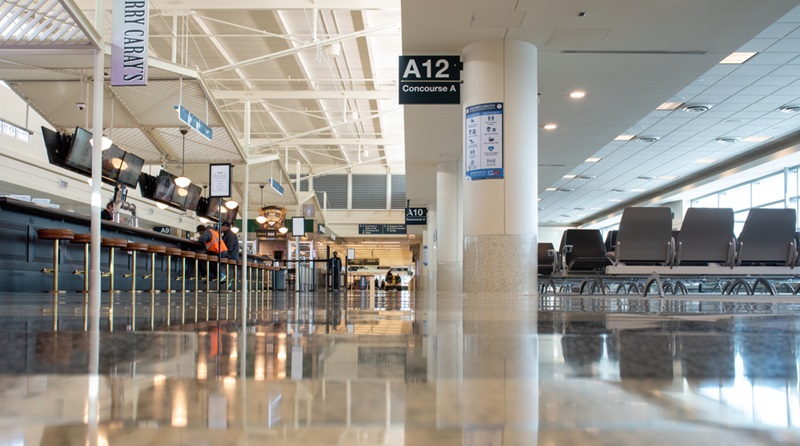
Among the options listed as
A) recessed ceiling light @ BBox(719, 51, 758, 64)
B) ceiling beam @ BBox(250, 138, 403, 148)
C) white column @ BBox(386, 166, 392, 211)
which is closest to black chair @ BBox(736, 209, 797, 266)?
recessed ceiling light @ BBox(719, 51, 758, 64)

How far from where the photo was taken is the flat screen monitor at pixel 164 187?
14164mm

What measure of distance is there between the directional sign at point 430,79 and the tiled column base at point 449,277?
8159mm

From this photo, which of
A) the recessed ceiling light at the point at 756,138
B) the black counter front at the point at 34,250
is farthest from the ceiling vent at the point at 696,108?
the black counter front at the point at 34,250

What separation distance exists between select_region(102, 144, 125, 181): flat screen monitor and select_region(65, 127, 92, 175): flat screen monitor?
37.0 inches

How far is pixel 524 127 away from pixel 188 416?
7541 mm

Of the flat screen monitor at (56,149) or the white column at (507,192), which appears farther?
the flat screen monitor at (56,149)

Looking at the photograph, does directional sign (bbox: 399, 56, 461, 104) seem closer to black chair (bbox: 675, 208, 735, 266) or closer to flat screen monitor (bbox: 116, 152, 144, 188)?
black chair (bbox: 675, 208, 735, 266)

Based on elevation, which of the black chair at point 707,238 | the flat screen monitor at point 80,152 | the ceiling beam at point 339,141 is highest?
the ceiling beam at point 339,141

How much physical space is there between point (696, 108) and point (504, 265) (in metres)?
8.89

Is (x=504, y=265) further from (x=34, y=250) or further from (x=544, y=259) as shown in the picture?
(x=544, y=259)

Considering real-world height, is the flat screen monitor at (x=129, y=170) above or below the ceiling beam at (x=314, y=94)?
below

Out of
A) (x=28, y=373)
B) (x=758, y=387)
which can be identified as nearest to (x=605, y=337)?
(x=758, y=387)

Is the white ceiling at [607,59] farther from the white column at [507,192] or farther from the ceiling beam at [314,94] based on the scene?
the ceiling beam at [314,94]

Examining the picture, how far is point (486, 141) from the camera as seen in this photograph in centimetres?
762
